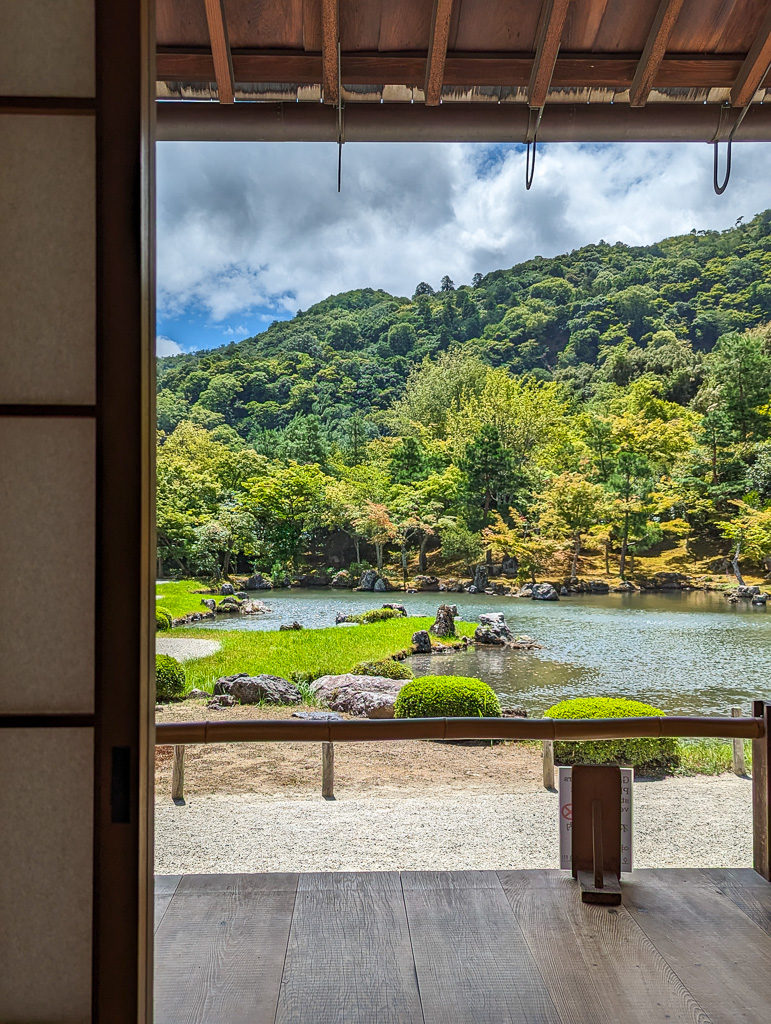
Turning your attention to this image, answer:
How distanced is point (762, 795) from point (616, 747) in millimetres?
4052

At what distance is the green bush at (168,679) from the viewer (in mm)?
7746

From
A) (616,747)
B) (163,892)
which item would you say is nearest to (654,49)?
(163,892)

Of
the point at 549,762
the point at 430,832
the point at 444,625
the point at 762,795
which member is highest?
the point at 762,795

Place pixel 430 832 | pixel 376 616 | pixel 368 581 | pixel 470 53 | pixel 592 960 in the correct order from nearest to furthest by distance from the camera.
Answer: pixel 592 960 < pixel 470 53 < pixel 430 832 < pixel 376 616 < pixel 368 581

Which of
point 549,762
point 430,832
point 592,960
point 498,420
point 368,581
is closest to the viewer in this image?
point 592,960

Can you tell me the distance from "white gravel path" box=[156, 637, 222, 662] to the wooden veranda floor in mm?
7098

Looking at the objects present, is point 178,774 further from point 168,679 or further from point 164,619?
point 164,619

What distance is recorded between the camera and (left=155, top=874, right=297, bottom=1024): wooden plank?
4.09 ft

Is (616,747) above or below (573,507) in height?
below

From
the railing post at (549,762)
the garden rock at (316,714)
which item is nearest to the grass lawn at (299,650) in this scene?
the garden rock at (316,714)

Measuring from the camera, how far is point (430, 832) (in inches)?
192

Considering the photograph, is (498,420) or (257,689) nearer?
(257,689)

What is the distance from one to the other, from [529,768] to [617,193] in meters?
9.14

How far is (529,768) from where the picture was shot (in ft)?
20.7
